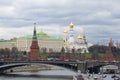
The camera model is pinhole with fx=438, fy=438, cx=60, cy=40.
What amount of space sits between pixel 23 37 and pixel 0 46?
8627mm

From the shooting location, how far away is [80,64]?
2534 inches

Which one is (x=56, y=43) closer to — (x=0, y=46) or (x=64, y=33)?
(x=64, y=33)

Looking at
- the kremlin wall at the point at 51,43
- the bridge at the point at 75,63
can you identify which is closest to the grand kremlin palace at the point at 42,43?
the kremlin wall at the point at 51,43

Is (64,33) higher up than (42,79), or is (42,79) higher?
(64,33)

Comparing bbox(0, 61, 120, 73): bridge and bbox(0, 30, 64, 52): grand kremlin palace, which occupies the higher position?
bbox(0, 30, 64, 52): grand kremlin palace

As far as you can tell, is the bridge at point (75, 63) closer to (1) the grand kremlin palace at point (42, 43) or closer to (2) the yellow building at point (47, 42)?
(1) the grand kremlin palace at point (42, 43)

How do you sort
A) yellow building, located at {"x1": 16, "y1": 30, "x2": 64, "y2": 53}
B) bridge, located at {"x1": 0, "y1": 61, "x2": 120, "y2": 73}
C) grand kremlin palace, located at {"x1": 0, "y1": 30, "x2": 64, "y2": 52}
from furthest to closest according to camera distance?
yellow building, located at {"x1": 16, "y1": 30, "x2": 64, "y2": 53}
grand kremlin palace, located at {"x1": 0, "y1": 30, "x2": 64, "y2": 52}
bridge, located at {"x1": 0, "y1": 61, "x2": 120, "y2": 73}

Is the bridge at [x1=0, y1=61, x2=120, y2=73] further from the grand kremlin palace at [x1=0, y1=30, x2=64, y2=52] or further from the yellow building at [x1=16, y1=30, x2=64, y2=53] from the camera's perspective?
the yellow building at [x1=16, y1=30, x2=64, y2=53]

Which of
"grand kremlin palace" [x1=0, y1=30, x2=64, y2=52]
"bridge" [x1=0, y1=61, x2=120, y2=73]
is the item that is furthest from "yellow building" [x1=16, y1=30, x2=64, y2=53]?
"bridge" [x1=0, y1=61, x2=120, y2=73]

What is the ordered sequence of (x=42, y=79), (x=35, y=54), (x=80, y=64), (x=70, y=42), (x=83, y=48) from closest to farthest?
(x=42, y=79), (x=80, y=64), (x=35, y=54), (x=83, y=48), (x=70, y=42)

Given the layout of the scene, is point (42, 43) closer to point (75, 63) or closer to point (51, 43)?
point (51, 43)

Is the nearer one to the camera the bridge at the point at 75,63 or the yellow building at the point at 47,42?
the bridge at the point at 75,63

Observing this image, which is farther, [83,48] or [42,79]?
[83,48]

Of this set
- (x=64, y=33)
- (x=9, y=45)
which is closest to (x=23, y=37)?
(x=9, y=45)
